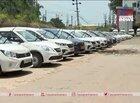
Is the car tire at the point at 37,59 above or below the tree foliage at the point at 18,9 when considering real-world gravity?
above

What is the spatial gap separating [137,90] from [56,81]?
320 cm

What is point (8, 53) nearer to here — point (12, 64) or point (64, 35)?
point (12, 64)

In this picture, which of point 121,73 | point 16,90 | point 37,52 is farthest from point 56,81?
point 37,52

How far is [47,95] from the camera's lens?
38.5ft

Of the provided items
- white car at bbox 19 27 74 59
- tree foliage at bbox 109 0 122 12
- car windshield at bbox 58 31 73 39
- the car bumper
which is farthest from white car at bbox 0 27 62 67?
tree foliage at bbox 109 0 122 12

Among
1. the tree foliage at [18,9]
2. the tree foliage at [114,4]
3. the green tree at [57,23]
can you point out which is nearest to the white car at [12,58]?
the tree foliage at [18,9]

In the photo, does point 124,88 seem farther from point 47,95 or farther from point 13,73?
point 13,73

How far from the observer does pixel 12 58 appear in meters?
16.4

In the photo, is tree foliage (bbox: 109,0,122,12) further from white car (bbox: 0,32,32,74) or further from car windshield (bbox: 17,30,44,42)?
white car (bbox: 0,32,32,74)

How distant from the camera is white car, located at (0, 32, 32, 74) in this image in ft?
53.4

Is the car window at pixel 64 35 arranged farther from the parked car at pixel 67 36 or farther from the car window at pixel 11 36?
the car window at pixel 11 36

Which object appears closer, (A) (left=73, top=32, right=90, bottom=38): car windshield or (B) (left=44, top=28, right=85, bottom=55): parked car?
(B) (left=44, top=28, right=85, bottom=55): parked car

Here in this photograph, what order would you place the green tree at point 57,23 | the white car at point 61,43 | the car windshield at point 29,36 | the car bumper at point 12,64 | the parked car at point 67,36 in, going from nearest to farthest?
the car bumper at point 12,64, the car windshield at point 29,36, the white car at point 61,43, the parked car at point 67,36, the green tree at point 57,23

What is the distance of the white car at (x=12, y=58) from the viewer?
53.4 feet
